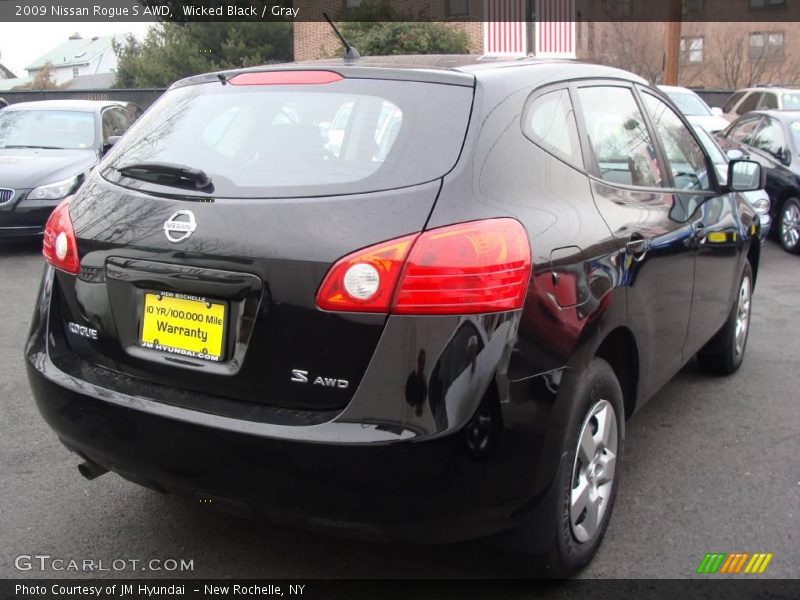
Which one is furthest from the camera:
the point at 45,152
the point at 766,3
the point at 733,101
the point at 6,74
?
the point at 6,74

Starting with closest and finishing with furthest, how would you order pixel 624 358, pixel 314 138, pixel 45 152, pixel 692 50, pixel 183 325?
pixel 183 325 < pixel 314 138 < pixel 624 358 < pixel 45 152 < pixel 692 50

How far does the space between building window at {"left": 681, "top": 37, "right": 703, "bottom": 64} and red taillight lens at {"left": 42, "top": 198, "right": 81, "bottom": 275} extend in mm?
38655

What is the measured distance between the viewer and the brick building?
1027 inches

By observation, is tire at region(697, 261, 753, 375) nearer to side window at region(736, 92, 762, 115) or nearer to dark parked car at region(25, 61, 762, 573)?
dark parked car at region(25, 61, 762, 573)

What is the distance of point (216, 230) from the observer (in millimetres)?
2432

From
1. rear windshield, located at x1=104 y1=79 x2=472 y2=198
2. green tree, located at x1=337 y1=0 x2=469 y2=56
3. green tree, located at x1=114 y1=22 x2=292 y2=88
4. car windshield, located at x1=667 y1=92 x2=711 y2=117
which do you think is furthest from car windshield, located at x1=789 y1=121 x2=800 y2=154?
green tree, located at x1=114 y1=22 x2=292 y2=88

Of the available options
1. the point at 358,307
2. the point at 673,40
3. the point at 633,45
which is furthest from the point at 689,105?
the point at 633,45

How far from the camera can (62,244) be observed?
2.79m

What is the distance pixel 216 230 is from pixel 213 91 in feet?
2.70

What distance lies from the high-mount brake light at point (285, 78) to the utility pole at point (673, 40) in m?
17.7

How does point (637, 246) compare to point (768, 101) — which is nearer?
point (637, 246)

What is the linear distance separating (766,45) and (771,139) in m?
29.4

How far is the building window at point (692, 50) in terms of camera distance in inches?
1471

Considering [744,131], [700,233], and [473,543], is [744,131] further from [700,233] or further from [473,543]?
[473,543]
